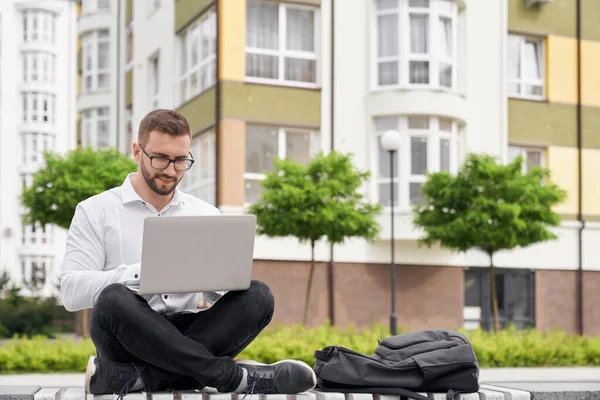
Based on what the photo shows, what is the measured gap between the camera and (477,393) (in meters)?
4.62

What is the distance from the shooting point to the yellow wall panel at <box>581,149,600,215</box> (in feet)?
81.7

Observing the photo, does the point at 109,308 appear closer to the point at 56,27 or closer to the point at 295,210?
the point at 295,210

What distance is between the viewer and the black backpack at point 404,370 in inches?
177

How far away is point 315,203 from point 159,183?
1344 cm

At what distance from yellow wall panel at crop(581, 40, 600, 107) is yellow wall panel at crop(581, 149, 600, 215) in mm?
1442

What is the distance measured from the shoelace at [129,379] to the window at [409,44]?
61.7 ft

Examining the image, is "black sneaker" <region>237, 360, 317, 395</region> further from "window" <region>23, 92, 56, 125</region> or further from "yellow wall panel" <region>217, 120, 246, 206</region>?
"window" <region>23, 92, 56, 125</region>

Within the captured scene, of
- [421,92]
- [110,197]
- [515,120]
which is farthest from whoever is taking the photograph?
[515,120]

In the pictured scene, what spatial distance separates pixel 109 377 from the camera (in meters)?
4.19

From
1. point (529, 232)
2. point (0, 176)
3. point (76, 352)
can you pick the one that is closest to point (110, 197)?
point (76, 352)

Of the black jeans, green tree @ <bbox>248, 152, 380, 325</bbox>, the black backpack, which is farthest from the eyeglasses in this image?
green tree @ <bbox>248, 152, 380, 325</bbox>

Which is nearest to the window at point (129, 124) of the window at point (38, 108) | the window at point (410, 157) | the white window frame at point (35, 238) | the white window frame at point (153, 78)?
the white window frame at point (153, 78)

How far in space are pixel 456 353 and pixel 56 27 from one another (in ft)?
217

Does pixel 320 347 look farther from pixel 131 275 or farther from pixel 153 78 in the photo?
pixel 153 78
